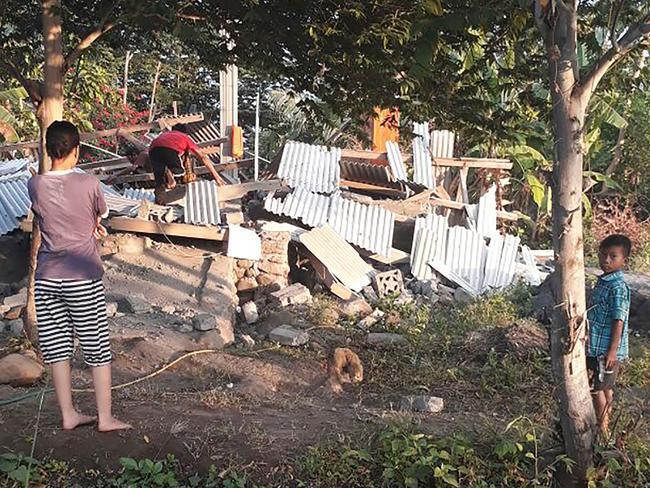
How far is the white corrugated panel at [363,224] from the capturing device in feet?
38.8

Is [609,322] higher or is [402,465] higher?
[609,322]

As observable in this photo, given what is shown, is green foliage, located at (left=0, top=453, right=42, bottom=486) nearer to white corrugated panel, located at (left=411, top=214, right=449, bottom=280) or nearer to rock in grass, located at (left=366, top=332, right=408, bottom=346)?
rock in grass, located at (left=366, top=332, right=408, bottom=346)

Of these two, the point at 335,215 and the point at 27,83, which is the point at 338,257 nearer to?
the point at 335,215

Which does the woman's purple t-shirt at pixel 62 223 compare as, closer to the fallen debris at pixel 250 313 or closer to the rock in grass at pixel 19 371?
the rock in grass at pixel 19 371

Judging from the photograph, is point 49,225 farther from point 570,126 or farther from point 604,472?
point 604,472

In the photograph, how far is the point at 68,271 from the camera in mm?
3703

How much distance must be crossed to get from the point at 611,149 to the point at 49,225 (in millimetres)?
17050

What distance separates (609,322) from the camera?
4504 millimetres

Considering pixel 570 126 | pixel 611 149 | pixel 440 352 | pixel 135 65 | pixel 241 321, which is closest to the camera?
pixel 570 126

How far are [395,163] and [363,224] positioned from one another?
6.47ft

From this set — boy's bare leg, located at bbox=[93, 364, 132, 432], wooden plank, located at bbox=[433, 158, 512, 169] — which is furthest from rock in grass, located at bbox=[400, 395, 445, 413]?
wooden plank, located at bbox=[433, 158, 512, 169]

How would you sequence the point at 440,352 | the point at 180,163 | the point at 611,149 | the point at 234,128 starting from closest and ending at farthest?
1. the point at 440,352
2. the point at 180,163
3. the point at 234,128
4. the point at 611,149

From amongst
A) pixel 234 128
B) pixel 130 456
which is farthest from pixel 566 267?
pixel 234 128

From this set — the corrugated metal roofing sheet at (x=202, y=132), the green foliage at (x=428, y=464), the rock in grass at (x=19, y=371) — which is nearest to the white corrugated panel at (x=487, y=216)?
the corrugated metal roofing sheet at (x=202, y=132)
